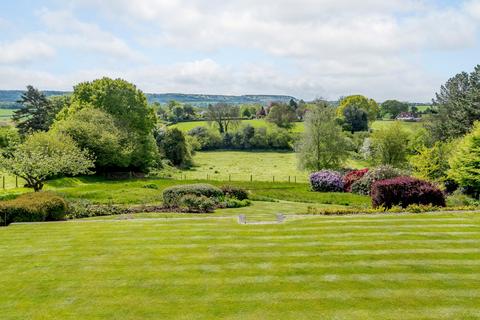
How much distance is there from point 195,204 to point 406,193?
1165cm

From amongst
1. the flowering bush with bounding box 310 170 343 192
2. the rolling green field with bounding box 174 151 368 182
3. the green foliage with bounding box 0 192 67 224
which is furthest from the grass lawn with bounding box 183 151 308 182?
the green foliage with bounding box 0 192 67 224

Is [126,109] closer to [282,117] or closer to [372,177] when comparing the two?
[372,177]

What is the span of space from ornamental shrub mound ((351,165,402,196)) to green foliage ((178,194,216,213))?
18629mm

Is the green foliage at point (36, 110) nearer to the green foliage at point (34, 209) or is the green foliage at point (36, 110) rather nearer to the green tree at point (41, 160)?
the green tree at point (41, 160)

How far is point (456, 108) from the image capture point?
58312 millimetres

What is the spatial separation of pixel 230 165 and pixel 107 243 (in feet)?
190

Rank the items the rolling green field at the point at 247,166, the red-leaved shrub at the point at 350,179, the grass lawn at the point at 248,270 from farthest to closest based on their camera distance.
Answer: the rolling green field at the point at 247,166
the red-leaved shrub at the point at 350,179
the grass lawn at the point at 248,270

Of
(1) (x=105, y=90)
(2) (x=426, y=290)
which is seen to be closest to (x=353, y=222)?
(2) (x=426, y=290)

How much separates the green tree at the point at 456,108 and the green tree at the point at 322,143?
45.4 feet

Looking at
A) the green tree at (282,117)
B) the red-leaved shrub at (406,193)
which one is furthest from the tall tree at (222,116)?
the red-leaved shrub at (406,193)

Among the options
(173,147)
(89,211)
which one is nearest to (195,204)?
(89,211)

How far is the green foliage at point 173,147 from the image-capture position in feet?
227

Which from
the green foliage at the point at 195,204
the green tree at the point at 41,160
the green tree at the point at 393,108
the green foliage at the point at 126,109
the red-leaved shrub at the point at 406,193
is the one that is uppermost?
the green tree at the point at 393,108

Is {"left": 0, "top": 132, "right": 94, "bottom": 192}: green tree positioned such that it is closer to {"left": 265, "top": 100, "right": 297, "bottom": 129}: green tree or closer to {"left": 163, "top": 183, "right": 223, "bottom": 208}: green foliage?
{"left": 163, "top": 183, "right": 223, "bottom": 208}: green foliage
